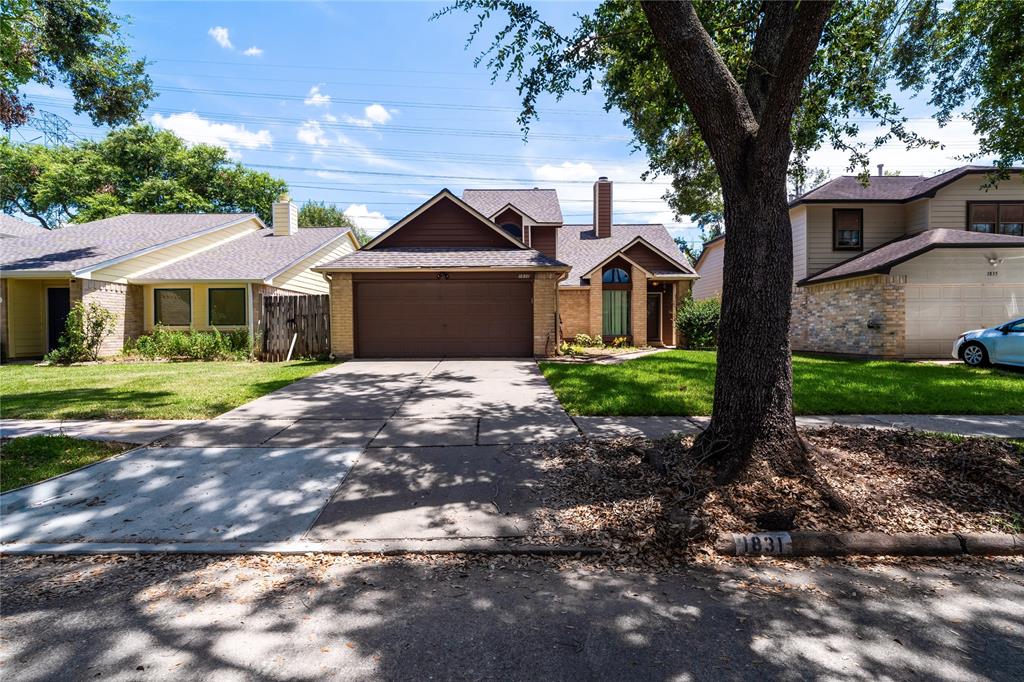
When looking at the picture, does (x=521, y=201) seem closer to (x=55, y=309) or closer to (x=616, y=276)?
(x=616, y=276)

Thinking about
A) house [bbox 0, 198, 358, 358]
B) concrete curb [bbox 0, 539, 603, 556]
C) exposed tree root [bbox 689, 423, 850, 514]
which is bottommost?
concrete curb [bbox 0, 539, 603, 556]

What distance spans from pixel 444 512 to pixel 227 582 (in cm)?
164

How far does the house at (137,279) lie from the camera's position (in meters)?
16.0

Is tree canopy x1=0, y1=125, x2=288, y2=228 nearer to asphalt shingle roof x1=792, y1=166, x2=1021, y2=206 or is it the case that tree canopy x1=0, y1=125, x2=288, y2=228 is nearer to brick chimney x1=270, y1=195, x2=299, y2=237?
brick chimney x1=270, y1=195, x2=299, y2=237

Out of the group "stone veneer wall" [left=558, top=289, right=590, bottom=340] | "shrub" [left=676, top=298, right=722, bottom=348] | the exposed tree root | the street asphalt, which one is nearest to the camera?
the street asphalt

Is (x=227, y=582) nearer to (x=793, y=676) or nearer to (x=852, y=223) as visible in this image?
(x=793, y=676)

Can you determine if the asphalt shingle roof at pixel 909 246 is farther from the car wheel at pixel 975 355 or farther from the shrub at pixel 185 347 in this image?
the shrub at pixel 185 347

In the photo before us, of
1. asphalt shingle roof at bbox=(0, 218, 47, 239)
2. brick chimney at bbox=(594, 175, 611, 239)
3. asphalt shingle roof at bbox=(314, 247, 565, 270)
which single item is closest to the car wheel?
asphalt shingle roof at bbox=(314, 247, 565, 270)

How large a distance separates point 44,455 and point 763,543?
7.38m

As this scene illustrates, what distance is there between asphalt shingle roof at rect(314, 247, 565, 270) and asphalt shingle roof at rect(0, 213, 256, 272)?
8.66 metres

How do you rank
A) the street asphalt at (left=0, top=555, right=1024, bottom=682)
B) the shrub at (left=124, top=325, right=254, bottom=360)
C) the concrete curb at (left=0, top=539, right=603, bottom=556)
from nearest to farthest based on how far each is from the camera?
1. the street asphalt at (left=0, top=555, right=1024, bottom=682)
2. the concrete curb at (left=0, top=539, right=603, bottom=556)
3. the shrub at (left=124, top=325, right=254, bottom=360)

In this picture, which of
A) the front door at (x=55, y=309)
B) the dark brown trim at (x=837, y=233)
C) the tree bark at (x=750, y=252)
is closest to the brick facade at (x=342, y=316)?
the front door at (x=55, y=309)

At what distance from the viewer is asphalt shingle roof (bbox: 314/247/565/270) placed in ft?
48.0

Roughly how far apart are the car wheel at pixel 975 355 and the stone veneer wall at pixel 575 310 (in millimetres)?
11670
